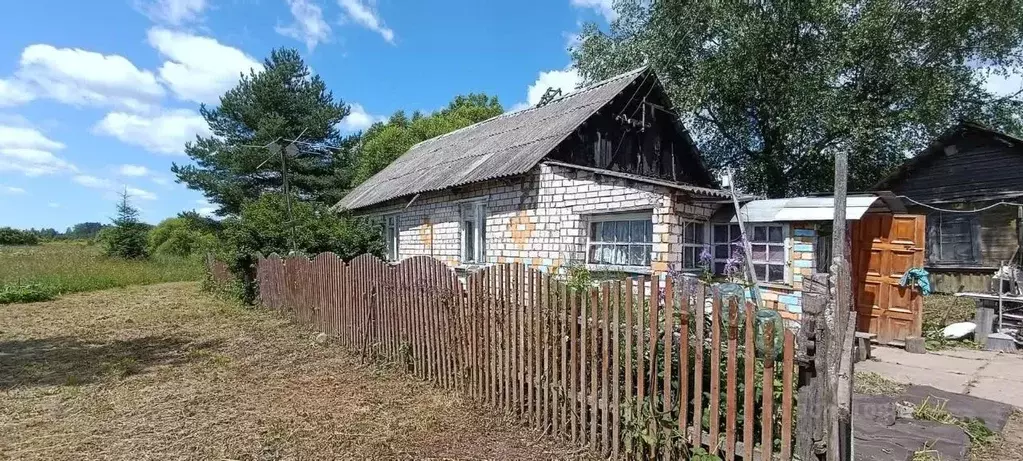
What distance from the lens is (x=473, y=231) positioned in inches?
453

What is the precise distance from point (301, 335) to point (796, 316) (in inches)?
277

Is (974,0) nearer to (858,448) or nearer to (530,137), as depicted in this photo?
(530,137)

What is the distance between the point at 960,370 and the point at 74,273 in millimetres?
23948

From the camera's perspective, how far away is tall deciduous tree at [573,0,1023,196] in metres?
12.9

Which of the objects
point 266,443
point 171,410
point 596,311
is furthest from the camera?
point 171,410

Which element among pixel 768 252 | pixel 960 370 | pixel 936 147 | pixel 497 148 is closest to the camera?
pixel 960 370

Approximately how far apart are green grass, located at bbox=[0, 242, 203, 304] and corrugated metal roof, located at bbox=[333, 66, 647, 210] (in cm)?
884

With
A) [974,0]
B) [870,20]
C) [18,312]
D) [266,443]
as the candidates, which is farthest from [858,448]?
[18,312]

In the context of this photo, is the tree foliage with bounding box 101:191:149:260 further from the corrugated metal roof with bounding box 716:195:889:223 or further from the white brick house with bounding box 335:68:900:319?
the corrugated metal roof with bounding box 716:195:889:223

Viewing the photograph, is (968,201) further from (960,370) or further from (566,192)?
(566,192)

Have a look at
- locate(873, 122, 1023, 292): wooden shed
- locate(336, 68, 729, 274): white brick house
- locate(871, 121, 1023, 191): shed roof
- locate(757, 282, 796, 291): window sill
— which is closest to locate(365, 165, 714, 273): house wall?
locate(336, 68, 729, 274): white brick house

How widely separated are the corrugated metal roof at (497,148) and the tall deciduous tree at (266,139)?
23.0 ft

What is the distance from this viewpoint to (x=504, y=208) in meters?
10.2

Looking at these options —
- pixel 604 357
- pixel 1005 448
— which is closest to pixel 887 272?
pixel 1005 448
